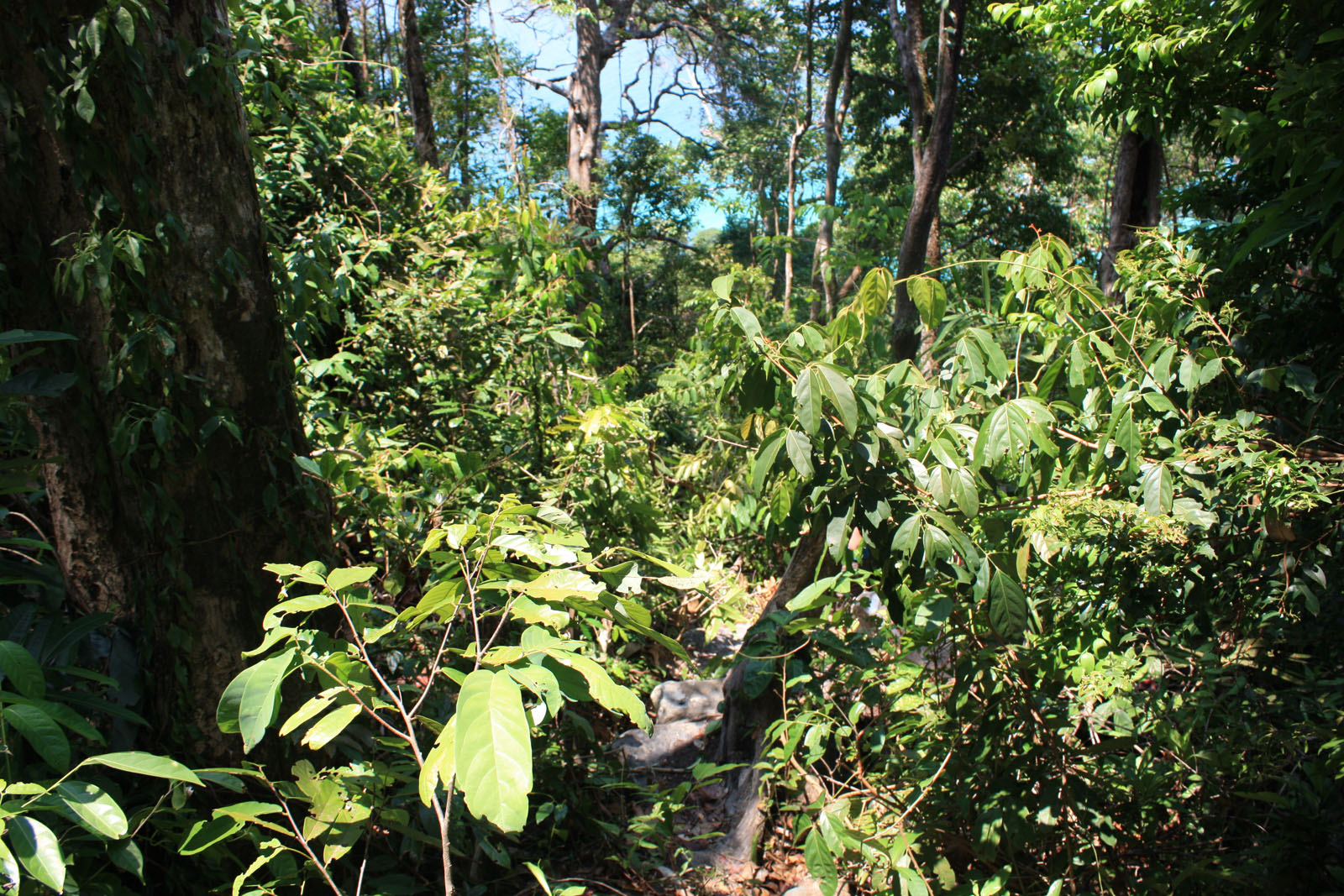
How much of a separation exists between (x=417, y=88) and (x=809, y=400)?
6.11m

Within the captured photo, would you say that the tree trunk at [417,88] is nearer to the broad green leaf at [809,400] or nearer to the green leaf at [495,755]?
the broad green leaf at [809,400]

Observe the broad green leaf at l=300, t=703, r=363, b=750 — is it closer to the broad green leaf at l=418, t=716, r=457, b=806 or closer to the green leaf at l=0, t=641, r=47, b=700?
the broad green leaf at l=418, t=716, r=457, b=806

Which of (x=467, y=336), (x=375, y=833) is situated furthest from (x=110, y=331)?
(x=467, y=336)

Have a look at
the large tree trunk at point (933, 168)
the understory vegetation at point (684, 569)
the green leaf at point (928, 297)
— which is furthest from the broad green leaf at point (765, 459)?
the large tree trunk at point (933, 168)

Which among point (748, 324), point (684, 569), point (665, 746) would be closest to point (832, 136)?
point (665, 746)

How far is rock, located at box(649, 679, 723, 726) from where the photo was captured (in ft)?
12.4

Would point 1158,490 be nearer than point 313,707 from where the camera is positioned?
No

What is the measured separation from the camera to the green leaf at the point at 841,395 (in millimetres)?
1436

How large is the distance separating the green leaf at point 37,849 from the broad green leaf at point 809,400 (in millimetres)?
1276

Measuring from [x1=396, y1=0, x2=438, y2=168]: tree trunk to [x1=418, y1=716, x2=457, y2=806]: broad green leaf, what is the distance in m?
6.01

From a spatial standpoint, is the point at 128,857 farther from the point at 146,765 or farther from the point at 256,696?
the point at 256,696

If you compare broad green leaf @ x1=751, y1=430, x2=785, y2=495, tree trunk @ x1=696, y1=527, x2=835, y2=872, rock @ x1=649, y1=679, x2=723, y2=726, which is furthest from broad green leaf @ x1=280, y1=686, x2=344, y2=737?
rock @ x1=649, y1=679, x2=723, y2=726

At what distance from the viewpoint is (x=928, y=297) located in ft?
5.76

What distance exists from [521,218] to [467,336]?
2.04 feet
